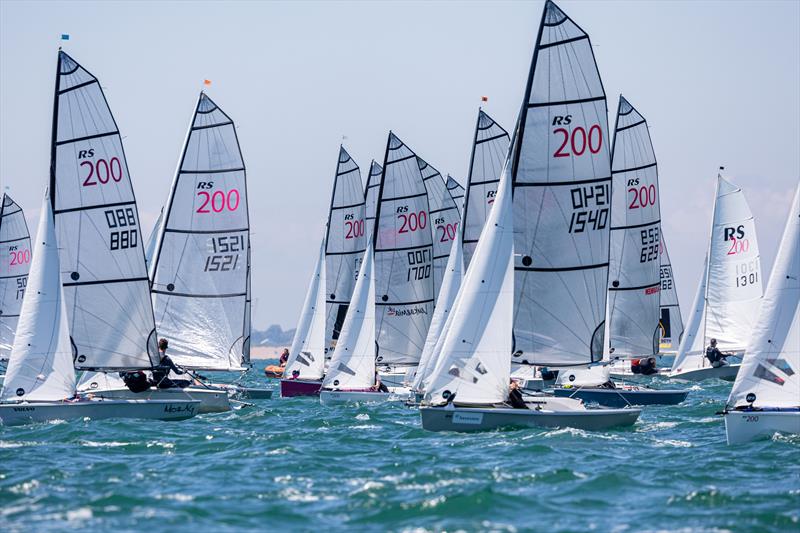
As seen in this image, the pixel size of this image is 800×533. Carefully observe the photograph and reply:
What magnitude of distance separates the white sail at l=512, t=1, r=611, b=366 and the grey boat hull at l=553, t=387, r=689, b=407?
3.41m

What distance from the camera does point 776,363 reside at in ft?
69.5

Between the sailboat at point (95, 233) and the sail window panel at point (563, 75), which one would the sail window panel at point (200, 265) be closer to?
the sailboat at point (95, 233)

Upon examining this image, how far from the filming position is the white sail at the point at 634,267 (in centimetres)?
3750

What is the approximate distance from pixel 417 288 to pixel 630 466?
19.7 meters

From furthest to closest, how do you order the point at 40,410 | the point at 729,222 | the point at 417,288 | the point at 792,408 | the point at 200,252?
the point at 729,222 < the point at 417,288 < the point at 200,252 < the point at 40,410 < the point at 792,408

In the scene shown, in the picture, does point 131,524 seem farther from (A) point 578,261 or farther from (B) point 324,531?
(A) point 578,261

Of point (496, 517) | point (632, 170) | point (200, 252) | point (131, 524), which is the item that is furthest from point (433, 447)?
point (632, 170)

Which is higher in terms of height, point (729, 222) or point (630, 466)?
point (729, 222)

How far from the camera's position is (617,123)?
39750 millimetres

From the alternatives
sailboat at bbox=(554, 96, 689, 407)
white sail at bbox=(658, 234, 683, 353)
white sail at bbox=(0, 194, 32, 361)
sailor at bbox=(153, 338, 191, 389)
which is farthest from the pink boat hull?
white sail at bbox=(658, 234, 683, 353)

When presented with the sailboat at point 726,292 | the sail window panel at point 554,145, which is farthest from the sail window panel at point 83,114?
the sailboat at point 726,292

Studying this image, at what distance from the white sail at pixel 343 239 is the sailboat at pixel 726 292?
39.7 feet

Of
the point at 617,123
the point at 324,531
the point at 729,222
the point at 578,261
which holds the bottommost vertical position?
the point at 324,531

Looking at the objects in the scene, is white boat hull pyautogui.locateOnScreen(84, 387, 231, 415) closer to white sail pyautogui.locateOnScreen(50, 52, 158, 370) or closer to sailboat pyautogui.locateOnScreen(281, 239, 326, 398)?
white sail pyautogui.locateOnScreen(50, 52, 158, 370)
